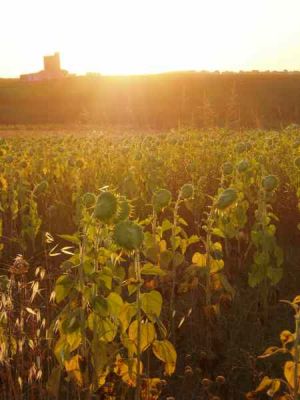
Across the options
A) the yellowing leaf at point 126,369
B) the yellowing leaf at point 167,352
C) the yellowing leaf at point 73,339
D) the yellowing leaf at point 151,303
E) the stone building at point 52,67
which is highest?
the stone building at point 52,67

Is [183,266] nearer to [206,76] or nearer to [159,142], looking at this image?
[159,142]

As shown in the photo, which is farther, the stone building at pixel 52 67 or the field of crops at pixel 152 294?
the stone building at pixel 52 67

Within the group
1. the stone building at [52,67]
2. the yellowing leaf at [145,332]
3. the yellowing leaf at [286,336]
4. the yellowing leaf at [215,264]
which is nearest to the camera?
the yellowing leaf at [286,336]

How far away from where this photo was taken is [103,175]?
6426mm

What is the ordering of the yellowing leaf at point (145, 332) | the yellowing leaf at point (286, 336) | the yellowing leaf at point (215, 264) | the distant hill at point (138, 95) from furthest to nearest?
1. the distant hill at point (138, 95)
2. the yellowing leaf at point (215, 264)
3. the yellowing leaf at point (145, 332)
4. the yellowing leaf at point (286, 336)

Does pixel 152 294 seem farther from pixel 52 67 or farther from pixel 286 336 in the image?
pixel 52 67

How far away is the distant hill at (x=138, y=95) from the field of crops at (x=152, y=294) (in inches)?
1250

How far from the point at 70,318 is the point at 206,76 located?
4397cm

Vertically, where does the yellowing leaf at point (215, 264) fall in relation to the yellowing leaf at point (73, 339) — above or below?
below

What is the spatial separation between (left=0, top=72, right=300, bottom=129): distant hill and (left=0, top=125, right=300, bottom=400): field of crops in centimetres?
3174

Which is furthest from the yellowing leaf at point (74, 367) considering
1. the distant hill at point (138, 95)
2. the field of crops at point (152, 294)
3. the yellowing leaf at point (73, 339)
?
the distant hill at point (138, 95)

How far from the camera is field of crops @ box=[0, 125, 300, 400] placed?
211 cm

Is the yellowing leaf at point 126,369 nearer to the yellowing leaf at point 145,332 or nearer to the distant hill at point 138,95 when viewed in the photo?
the yellowing leaf at point 145,332

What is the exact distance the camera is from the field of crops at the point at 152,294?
6.93 feet
